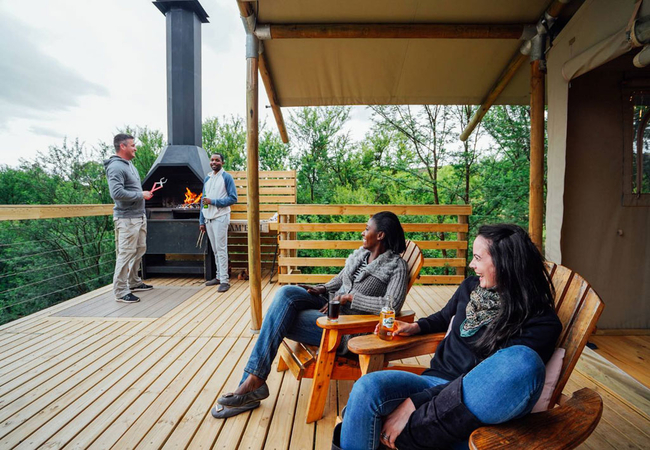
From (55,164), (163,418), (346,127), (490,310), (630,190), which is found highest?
(346,127)

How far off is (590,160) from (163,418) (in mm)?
3535

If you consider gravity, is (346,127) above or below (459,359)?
above

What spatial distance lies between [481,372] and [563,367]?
0.37 metres

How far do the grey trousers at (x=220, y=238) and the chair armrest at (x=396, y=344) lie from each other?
136 inches

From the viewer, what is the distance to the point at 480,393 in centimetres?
96

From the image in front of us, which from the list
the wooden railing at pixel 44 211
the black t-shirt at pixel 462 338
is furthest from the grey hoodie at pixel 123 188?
the black t-shirt at pixel 462 338

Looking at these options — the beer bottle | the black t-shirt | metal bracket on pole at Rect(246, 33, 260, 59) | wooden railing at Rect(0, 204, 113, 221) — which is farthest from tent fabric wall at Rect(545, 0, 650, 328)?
wooden railing at Rect(0, 204, 113, 221)

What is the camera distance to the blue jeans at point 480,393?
917mm

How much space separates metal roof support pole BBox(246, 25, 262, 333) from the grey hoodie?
6.13ft

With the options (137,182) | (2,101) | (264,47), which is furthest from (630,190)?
(2,101)

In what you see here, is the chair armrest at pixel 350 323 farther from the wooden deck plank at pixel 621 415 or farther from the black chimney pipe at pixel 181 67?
the black chimney pipe at pixel 181 67

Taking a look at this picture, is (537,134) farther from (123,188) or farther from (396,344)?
(123,188)

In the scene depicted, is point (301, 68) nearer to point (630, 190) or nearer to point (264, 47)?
point (264, 47)

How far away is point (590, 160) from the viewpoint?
2.80 metres
